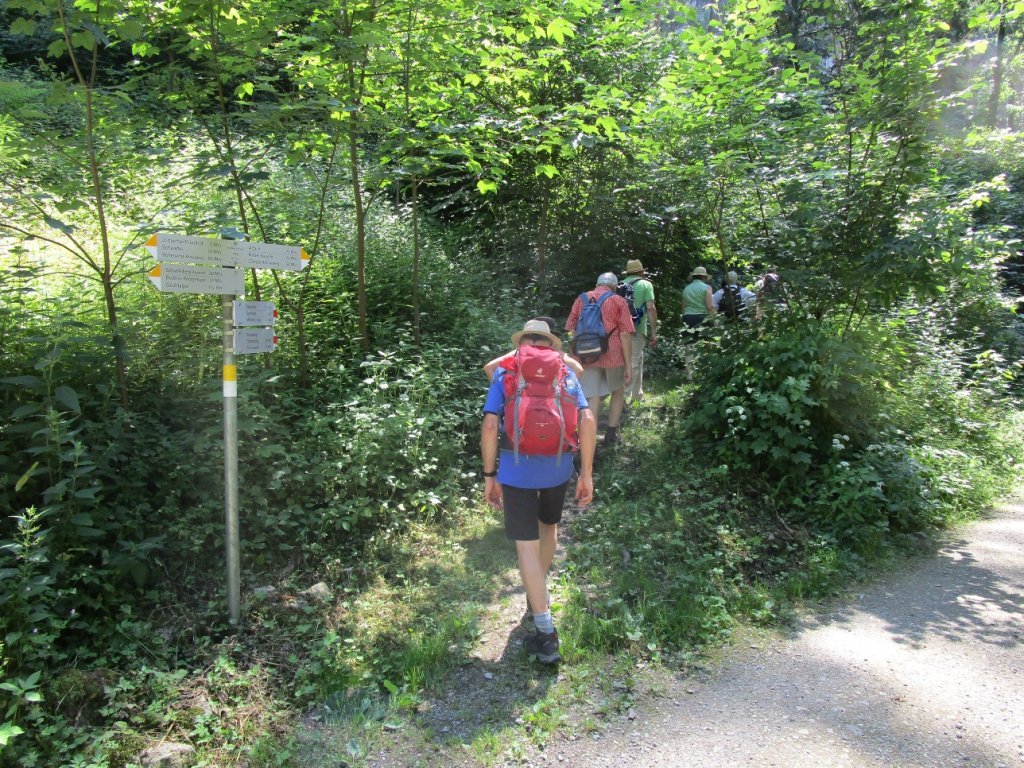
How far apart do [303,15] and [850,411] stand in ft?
19.5

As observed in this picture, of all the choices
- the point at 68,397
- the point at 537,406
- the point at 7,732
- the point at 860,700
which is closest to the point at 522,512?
the point at 537,406

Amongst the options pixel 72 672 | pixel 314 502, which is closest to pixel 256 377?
pixel 314 502

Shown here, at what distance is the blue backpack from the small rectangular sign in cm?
375

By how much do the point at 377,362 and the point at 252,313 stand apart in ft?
7.49

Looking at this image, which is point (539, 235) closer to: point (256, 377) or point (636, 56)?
point (636, 56)

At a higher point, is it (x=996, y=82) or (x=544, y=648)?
(x=996, y=82)

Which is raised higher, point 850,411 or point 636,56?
point 636,56

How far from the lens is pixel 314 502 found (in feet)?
16.3

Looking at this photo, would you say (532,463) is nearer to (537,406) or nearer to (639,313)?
(537,406)

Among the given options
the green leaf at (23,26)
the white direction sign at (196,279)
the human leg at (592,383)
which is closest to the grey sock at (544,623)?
the white direction sign at (196,279)

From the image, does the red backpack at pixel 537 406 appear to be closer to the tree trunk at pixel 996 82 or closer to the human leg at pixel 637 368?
the human leg at pixel 637 368

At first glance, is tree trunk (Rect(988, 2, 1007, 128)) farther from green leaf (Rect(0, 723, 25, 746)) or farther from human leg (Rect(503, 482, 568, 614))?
green leaf (Rect(0, 723, 25, 746))

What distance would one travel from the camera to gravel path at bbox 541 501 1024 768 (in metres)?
3.10

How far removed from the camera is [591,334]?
693cm
